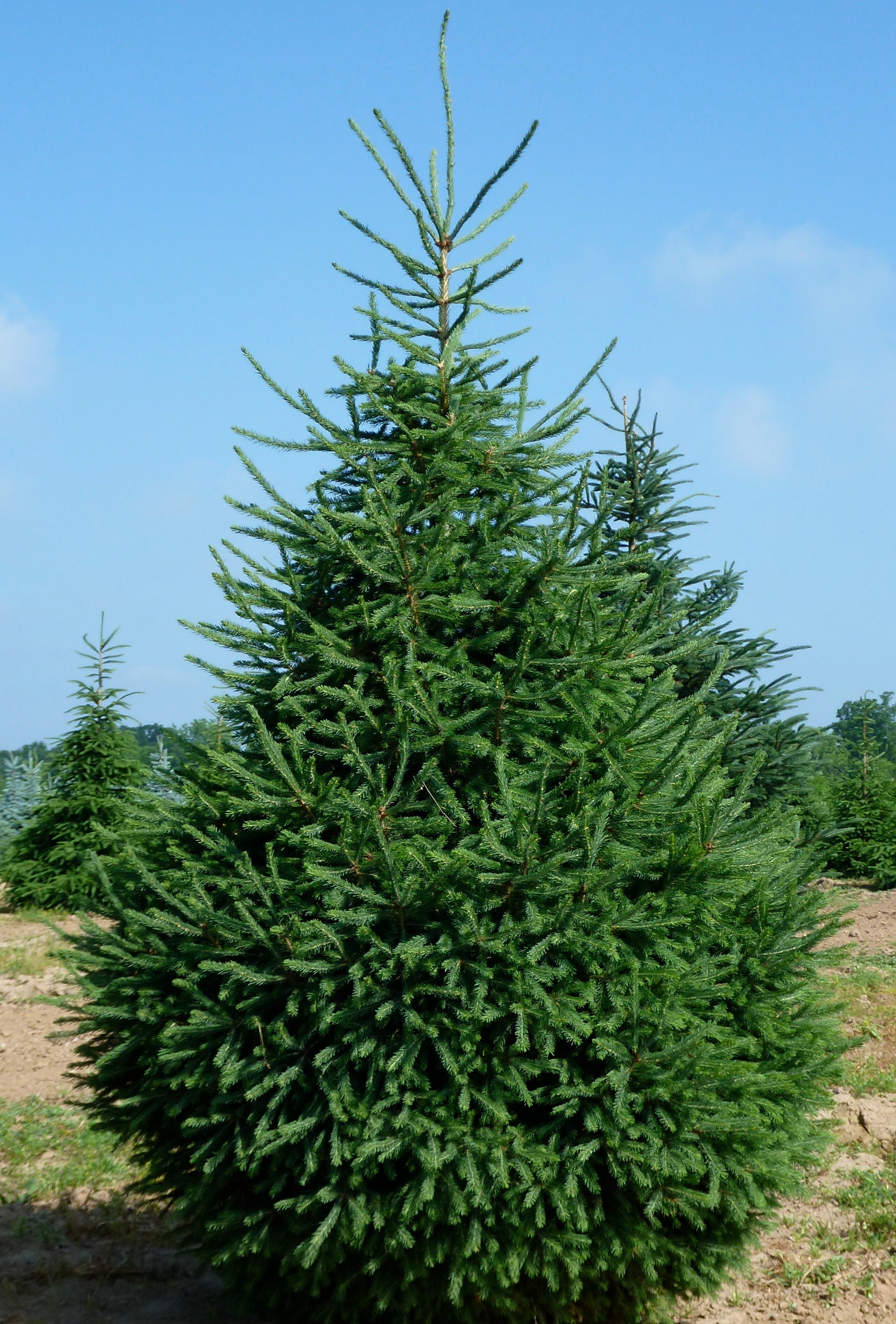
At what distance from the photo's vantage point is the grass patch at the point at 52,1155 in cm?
A: 646

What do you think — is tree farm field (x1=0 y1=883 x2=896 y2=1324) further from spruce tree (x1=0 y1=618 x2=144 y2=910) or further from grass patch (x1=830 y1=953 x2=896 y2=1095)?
spruce tree (x1=0 y1=618 x2=144 y2=910)

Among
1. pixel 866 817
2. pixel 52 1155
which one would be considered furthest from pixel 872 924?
pixel 52 1155

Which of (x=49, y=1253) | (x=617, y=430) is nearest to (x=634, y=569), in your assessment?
(x=617, y=430)

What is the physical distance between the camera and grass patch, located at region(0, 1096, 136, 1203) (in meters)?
6.46

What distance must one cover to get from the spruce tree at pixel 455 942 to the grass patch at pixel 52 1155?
2588 millimetres

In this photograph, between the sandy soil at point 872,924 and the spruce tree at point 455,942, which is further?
the sandy soil at point 872,924

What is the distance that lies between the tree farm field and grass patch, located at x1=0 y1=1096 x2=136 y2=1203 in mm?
10

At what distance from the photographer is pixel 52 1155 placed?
701cm

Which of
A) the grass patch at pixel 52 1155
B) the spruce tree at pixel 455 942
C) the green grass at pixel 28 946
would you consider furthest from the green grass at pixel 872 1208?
the green grass at pixel 28 946

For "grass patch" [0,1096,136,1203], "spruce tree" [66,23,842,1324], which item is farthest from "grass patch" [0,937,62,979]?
"spruce tree" [66,23,842,1324]

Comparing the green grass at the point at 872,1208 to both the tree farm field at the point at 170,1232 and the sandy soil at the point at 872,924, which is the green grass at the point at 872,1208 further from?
the sandy soil at the point at 872,924

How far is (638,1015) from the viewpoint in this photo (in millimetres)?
3678

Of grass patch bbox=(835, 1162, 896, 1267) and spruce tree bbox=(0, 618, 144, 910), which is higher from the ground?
spruce tree bbox=(0, 618, 144, 910)

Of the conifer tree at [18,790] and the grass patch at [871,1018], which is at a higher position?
the conifer tree at [18,790]
